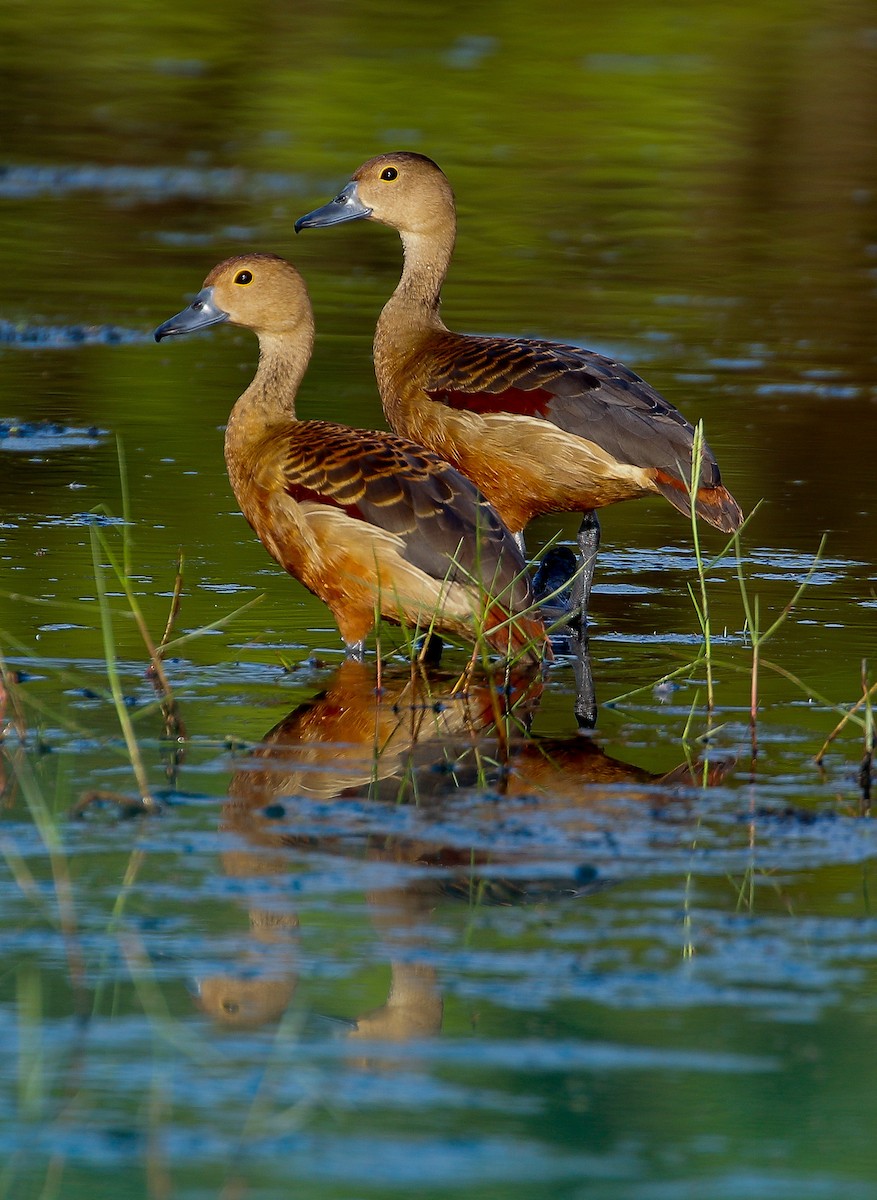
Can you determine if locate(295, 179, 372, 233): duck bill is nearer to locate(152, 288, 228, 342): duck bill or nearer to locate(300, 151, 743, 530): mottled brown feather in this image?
locate(300, 151, 743, 530): mottled brown feather

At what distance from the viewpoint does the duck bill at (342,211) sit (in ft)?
32.4

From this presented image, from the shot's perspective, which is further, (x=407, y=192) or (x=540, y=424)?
(x=407, y=192)

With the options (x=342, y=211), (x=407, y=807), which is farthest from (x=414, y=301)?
(x=407, y=807)

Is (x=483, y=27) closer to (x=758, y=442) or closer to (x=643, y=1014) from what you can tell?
(x=758, y=442)

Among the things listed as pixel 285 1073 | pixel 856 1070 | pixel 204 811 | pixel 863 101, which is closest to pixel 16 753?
pixel 204 811

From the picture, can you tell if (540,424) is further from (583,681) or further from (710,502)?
(583,681)

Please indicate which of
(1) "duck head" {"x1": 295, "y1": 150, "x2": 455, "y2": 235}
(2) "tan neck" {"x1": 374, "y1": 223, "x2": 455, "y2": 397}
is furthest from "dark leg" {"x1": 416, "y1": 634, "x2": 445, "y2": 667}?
(1) "duck head" {"x1": 295, "y1": 150, "x2": 455, "y2": 235}

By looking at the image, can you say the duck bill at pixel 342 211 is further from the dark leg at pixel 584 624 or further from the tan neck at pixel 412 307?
the dark leg at pixel 584 624

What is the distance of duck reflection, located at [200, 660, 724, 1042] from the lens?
4.38 meters

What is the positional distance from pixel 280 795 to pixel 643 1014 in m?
1.49

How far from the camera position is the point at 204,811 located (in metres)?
5.33

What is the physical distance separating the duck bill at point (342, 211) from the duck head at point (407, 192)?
0.02m

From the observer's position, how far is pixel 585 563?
25.7 ft

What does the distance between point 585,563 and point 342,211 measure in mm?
2860
